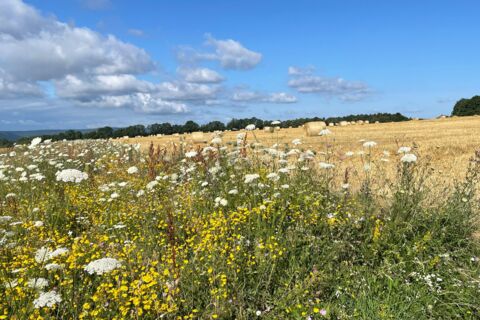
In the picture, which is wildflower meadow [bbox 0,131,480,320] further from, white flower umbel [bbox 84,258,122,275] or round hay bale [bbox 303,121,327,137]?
round hay bale [bbox 303,121,327,137]

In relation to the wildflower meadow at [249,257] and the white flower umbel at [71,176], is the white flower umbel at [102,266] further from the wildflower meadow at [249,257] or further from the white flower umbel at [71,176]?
the white flower umbel at [71,176]

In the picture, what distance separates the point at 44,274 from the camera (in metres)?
4.18

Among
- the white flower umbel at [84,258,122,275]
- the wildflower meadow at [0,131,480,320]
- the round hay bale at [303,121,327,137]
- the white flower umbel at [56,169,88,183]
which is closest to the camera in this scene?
the white flower umbel at [84,258,122,275]

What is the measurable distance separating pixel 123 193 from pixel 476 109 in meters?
70.3

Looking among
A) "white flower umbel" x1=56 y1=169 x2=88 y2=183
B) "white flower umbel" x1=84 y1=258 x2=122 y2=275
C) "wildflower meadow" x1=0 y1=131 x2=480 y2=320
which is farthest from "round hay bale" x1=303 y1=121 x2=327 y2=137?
"white flower umbel" x1=84 y1=258 x2=122 y2=275

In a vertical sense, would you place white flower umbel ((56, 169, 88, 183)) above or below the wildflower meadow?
above

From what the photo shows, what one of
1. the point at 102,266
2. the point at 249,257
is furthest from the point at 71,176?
the point at 249,257

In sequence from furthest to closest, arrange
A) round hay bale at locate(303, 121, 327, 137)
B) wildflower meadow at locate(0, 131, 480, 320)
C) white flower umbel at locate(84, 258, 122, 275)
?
round hay bale at locate(303, 121, 327, 137)
wildflower meadow at locate(0, 131, 480, 320)
white flower umbel at locate(84, 258, 122, 275)

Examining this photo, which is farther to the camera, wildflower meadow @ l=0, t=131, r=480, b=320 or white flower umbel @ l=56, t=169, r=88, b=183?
white flower umbel @ l=56, t=169, r=88, b=183

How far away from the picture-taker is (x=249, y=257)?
171 inches

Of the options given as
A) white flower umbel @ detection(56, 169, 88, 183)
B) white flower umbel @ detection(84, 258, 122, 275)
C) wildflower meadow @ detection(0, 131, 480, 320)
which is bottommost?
wildflower meadow @ detection(0, 131, 480, 320)

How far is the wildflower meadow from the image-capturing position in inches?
145

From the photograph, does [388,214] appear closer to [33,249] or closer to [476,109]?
[33,249]

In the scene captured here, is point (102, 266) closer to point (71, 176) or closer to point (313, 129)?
point (71, 176)
